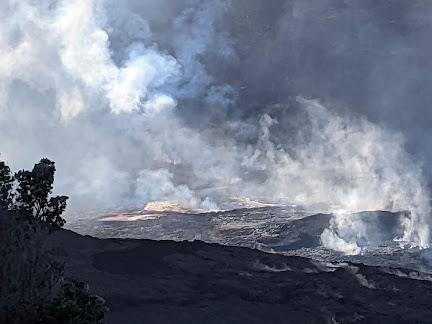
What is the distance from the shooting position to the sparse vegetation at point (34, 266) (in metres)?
19.3

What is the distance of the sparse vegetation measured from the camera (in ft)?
63.4

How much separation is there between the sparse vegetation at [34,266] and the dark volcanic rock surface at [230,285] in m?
19.8

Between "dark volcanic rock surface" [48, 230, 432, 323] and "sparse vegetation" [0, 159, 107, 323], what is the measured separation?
64.9 feet

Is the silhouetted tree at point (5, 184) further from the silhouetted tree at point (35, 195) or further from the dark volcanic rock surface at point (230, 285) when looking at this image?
the dark volcanic rock surface at point (230, 285)

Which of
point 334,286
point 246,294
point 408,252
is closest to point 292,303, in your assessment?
point 246,294

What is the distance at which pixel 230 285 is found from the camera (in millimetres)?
63844

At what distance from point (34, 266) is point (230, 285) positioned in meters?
43.7

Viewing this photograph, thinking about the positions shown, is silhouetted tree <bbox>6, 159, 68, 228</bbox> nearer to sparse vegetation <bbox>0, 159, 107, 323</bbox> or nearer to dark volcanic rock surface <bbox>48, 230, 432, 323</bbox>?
sparse vegetation <bbox>0, 159, 107, 323</bbox>

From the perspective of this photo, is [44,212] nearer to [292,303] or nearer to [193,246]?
[292,303]

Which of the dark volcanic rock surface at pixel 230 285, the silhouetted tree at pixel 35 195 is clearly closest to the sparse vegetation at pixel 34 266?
the silhouetted tree at pixel 35 195

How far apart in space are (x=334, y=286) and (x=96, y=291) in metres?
29.0

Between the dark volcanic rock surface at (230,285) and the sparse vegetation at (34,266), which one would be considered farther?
the dark volcanic rock surface at (230,285)

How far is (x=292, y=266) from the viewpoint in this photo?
3002 inches

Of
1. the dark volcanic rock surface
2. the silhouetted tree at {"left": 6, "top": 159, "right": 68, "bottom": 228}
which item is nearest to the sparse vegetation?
the silhouetted tree at {"left": 6, "top": 159, "right": 68, "bottom": 228}
